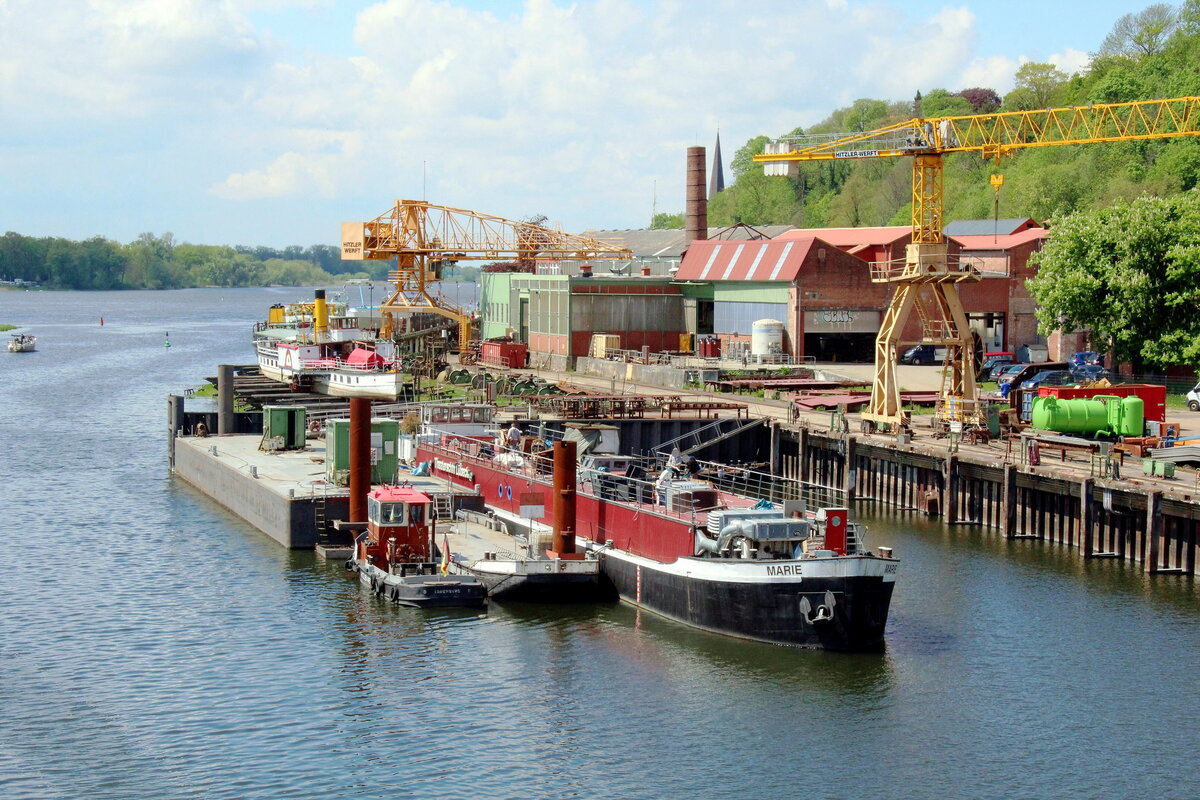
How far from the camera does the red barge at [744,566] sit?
37.9 m

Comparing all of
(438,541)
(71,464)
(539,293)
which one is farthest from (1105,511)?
(539,293)

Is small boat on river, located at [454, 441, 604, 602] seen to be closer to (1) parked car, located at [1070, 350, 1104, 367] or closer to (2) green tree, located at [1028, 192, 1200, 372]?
(2) green tree, located at [1028, 192, 1200, 372]

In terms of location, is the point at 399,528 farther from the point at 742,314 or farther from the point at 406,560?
the point at 742,314

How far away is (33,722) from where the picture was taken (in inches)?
1321

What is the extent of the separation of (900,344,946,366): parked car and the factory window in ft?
24.5

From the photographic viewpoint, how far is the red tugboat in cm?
4241

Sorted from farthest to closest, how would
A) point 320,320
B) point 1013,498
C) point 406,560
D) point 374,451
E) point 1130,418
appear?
point 320,320
point 1130,418
point 1013,498
point 374,451
point 406,560

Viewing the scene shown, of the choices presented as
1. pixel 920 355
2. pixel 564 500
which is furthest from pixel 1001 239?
pixel 564 500

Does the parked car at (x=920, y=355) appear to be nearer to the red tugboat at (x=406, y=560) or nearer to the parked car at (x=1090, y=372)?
the parked car at (x=1090, y=372)

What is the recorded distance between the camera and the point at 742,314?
9356cm

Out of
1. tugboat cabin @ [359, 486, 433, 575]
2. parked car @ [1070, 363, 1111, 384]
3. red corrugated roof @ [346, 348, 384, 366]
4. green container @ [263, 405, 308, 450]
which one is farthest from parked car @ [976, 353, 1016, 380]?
tugboat cabin @ [359, 486, 433, 575]

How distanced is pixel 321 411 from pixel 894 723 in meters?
47.3

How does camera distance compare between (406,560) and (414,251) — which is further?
(414,251)

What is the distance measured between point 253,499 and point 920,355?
46747 millimetres
